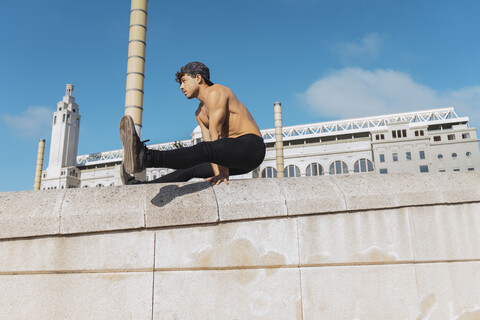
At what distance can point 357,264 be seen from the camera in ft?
9.36

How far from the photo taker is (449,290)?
2863 millimetres

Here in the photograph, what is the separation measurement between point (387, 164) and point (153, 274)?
48119 mm

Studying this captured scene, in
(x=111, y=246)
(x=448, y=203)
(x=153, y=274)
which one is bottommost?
(x=153, y=274)

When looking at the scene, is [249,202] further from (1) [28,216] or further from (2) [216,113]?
(1) [28,216]

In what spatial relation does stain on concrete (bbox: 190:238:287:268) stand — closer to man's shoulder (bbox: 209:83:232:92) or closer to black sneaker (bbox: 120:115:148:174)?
black sneaker (bbox: 120:115:148:174)

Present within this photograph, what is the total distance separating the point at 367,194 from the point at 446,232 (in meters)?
0.77

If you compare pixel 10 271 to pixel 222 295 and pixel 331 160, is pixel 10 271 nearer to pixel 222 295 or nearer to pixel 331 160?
pixel 222 295

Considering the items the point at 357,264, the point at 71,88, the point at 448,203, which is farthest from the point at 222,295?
the point at 71,88

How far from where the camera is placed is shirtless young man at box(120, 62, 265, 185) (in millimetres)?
2779

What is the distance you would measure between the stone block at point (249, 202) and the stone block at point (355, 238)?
25 cm

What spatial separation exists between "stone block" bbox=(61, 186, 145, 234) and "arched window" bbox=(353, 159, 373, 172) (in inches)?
1926

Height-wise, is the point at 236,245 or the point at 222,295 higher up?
the point at 236,245

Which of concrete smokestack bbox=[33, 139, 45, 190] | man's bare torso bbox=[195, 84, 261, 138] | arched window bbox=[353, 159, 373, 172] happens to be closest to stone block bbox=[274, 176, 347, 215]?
man's bare torso bbox=[195, 84, 261, 138]

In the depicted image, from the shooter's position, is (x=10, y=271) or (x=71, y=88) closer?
(x=10, y=271)
